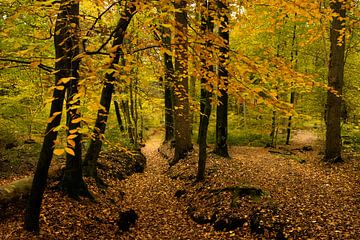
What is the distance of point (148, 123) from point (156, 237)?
2914 cm

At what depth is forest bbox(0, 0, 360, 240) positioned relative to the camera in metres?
4.07

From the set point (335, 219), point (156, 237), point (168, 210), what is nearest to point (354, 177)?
point (335, 219)

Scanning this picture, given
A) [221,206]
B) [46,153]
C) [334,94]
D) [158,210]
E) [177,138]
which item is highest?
[334,94]

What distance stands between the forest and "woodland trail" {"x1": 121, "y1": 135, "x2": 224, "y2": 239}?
6cm

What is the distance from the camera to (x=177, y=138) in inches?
541

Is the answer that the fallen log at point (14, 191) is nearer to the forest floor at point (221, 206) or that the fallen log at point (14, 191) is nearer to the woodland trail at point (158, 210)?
the forest floor at point (221, 206)

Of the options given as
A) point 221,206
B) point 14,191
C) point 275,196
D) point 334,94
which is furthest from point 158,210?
point 334,94

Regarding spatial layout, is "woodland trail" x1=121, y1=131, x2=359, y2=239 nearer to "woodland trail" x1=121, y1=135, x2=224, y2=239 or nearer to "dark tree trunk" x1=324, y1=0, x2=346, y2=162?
"woodland trail" x1=121, y1=135, x2=224, y2=239

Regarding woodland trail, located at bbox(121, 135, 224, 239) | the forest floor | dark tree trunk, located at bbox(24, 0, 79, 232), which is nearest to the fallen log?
the forest floor

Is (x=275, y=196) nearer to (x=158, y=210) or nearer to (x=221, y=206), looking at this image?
(x=221, y=206)

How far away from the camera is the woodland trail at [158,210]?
7259 mm

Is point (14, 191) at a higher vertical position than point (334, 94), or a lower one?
lower

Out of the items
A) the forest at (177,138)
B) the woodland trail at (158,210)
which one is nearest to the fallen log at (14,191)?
the forest at (177,138)

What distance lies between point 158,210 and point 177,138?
5164 millimetres
